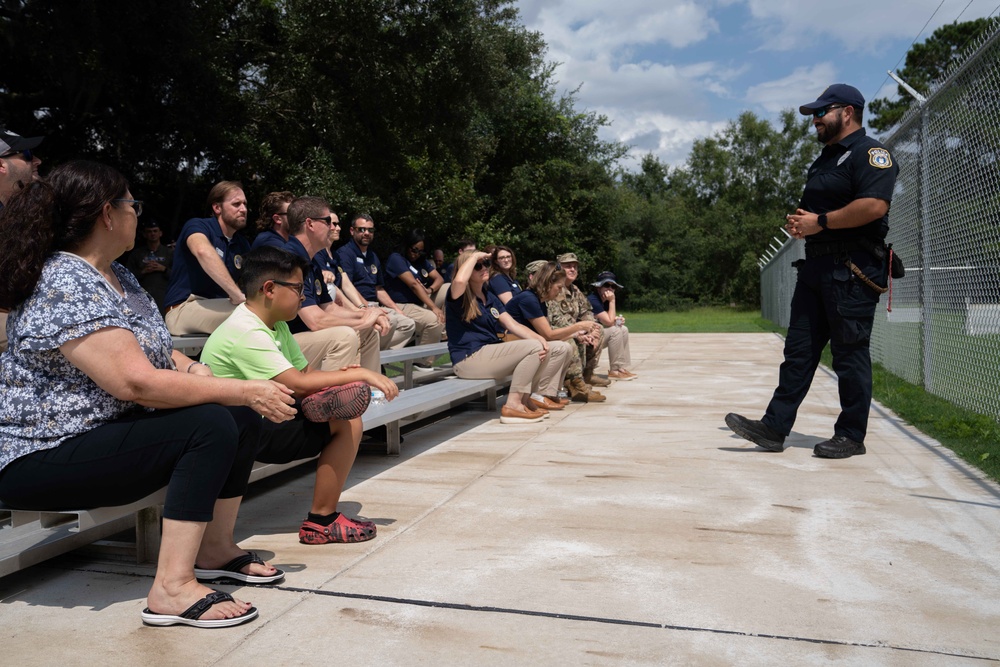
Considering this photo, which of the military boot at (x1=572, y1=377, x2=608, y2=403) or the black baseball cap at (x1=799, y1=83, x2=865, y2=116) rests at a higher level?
the black baseball cap at (x1=799, y1=83, x2=865, y2=116)

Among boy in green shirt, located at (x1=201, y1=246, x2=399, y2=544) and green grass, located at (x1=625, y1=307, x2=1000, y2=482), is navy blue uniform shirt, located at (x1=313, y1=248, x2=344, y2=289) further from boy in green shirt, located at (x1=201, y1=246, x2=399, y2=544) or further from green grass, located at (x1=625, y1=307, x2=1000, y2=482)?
green grass, located at (x1=625, y1=307, x2=1000, y2=482)

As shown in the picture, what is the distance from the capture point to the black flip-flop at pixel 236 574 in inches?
116

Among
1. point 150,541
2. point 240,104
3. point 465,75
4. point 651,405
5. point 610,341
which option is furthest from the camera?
point 465,75

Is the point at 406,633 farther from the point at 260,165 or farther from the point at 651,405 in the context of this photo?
the point at 260,165

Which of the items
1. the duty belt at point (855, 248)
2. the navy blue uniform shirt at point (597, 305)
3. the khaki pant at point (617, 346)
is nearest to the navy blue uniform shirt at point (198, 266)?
the duty belt at point (855, 248)

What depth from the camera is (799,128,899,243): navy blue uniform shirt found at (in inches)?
188

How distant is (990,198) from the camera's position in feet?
18.2

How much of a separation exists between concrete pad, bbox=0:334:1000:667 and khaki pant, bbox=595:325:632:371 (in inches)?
163

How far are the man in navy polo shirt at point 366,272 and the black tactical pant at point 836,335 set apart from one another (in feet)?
13.2

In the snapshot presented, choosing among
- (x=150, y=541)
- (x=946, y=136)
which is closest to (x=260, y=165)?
(x=946, y=136)

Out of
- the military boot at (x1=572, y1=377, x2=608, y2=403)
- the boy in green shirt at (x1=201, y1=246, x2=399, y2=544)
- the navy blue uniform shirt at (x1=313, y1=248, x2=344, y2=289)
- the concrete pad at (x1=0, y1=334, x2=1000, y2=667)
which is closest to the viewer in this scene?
the concrete pad at (x1=0, y1=334, x2=1000, y2=667)

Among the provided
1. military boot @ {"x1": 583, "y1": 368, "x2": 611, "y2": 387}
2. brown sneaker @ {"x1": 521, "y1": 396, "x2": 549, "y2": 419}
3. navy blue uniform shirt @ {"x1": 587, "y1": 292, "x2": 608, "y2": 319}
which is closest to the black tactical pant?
brown sneaker @ {"x1": 521, "y1": 396, "x2": 549, "y2": 419}

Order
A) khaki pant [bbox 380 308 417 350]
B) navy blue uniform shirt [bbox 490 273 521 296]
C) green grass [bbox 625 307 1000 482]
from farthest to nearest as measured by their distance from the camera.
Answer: khaki pant [bbox 380 308 417 350], navy blue uniform shirt [bbox 490 273 521 296], green grass [bbox 625 307 1000 482]

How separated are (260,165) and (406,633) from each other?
13.7 metres
